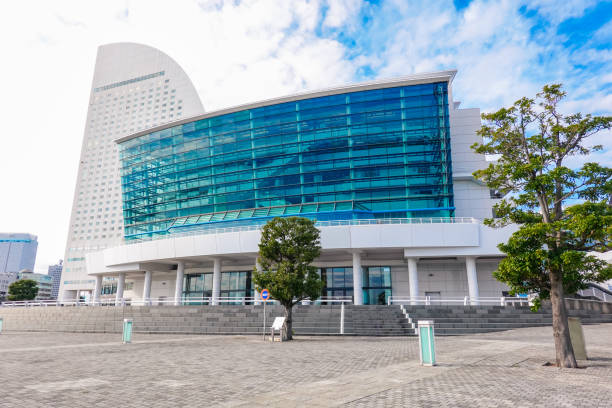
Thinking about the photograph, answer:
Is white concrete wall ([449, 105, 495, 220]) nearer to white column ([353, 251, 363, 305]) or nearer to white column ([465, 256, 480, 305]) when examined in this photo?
white column ([465, 256, 480, 305])

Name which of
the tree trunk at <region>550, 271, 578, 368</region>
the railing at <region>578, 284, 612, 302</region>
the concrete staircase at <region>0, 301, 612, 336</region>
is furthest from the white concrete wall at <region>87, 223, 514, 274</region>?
the tree trunk at <region>550, 271, 578, 368</region>

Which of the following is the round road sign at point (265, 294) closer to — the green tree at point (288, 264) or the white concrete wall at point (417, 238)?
the green tree at point (288, 264)

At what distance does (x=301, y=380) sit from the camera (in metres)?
8.16

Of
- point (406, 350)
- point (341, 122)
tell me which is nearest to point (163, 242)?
point (341, 122)

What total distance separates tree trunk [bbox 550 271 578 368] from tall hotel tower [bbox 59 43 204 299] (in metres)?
101

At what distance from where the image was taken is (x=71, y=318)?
101ft

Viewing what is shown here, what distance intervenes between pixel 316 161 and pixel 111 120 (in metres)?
97.5

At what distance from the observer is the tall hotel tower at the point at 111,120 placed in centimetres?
10168

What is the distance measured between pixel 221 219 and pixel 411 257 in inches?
963

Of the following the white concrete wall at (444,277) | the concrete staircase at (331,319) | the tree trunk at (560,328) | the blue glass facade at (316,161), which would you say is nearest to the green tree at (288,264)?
the concrete staircase at (331,319)

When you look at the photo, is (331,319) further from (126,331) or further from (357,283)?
(126,331)

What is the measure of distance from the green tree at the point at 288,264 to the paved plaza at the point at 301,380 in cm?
708

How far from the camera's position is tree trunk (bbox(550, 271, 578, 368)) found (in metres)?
9.73

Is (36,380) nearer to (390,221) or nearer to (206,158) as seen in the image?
(390,221)
